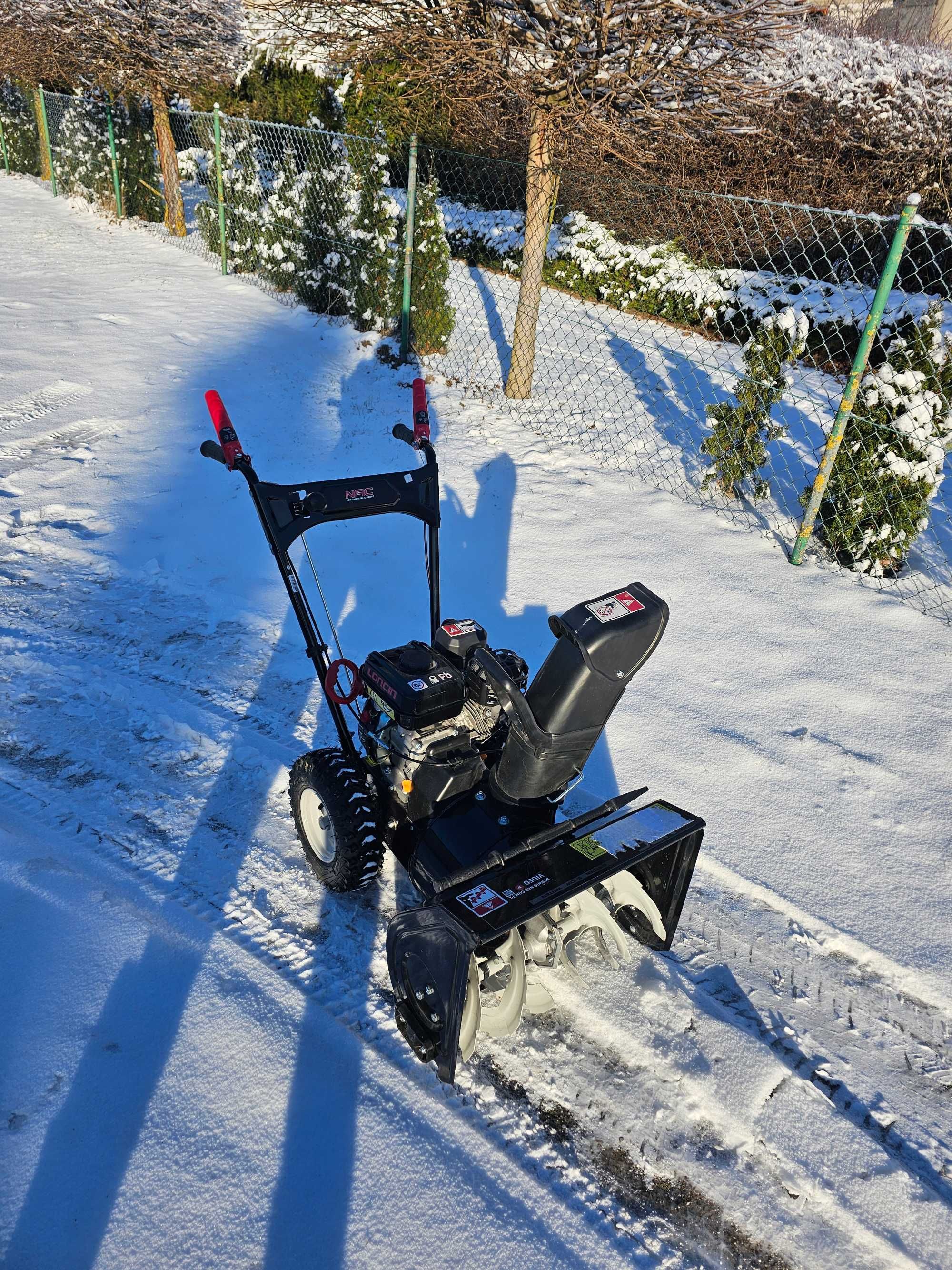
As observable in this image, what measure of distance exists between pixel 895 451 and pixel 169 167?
11.6 meters

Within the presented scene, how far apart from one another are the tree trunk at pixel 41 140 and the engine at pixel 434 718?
16.8 metres

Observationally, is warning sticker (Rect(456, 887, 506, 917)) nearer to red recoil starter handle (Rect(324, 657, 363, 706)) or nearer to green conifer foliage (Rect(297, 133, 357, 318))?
red recoil starter handle (Rect(324, 657, 363, 706))

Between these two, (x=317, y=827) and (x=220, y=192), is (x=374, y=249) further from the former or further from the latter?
(x=317, y=827)

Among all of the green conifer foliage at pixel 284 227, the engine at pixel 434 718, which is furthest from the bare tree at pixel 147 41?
the engine at pixel 434 718

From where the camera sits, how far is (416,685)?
289 cm

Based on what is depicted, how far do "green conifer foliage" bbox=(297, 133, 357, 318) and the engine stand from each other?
6.45 m

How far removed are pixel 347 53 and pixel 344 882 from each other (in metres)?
6.64

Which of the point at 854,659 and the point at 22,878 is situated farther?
the point at 854,659

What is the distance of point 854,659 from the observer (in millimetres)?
4734

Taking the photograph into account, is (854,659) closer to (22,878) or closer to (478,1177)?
(478,1177)

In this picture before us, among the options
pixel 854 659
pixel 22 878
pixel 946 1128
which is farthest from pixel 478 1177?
pixel 854 659

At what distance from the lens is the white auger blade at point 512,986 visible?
2.63 metres

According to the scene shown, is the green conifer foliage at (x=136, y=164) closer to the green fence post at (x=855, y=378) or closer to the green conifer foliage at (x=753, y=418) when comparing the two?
the green conifer foliage at (x=753, y=418)

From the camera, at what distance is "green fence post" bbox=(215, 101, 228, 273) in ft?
31.9
